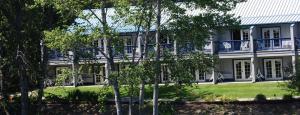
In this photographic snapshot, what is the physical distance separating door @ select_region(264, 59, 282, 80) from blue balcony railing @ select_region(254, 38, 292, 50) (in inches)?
73.3

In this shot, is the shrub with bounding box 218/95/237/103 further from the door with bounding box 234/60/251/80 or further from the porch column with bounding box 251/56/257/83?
the door with bounding box 234/60/251/80

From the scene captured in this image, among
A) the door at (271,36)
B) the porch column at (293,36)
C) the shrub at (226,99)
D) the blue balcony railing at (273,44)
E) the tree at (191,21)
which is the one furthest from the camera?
the door at (271,36)

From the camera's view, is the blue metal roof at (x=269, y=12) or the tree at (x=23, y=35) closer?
the tree at (x=23, y=35)

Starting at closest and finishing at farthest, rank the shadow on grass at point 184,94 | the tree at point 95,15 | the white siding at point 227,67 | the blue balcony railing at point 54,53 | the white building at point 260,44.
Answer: the tree at point 95,15 < the blue balcony railing at point 54,53 < the shadow on grass at point 184,94 < the white building at point 260,44 < the white siding at point 227,67

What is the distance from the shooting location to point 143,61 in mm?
28609

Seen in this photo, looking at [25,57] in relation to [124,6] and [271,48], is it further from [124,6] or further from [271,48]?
[271,48]

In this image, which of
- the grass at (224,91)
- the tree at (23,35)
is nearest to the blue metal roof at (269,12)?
the grass at (224,91)

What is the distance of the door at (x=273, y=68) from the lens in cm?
4825

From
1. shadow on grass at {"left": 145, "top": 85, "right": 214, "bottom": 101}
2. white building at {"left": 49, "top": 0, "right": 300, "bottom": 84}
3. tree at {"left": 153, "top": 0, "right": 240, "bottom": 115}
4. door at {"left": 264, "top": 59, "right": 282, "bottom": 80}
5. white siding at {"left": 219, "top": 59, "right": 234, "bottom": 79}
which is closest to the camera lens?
tree at {"left": 153, "top": 0, "right": 240, "bottom": 115}

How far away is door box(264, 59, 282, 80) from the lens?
4825cm

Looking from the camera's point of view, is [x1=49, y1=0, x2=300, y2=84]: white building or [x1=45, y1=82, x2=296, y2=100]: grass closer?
[x1=45, y1=82, x2=296, y2=100]: grass

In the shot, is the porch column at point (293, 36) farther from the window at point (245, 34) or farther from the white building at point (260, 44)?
the window at point (245, 34)

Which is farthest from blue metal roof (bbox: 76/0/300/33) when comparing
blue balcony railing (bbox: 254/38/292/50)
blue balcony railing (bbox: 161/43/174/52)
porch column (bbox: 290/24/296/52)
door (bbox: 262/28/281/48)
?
blue balcony railing (bbox: 161/43/174/52)

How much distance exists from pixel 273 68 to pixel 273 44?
2304 mm
